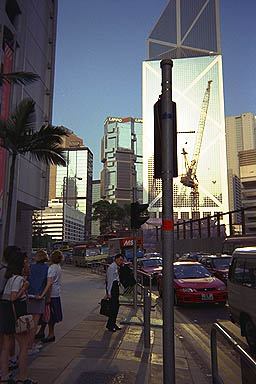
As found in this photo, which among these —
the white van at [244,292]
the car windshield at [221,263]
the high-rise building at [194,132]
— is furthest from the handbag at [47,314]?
the high-rise building at [194,132]

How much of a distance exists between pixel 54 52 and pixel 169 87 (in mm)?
34979

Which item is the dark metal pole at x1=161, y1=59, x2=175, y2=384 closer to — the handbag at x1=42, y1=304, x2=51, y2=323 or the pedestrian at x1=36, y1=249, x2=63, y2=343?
the pedestrian at x1=36, y1=249, x2=63, y2=343

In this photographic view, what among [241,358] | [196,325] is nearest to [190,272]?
[196,325]

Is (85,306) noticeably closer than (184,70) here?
Yes

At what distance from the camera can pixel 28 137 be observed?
13367 millimetres

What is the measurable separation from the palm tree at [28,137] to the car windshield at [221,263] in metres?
8.45

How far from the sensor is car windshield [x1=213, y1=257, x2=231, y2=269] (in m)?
16.5

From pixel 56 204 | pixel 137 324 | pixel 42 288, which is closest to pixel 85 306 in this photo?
pixel 137 324

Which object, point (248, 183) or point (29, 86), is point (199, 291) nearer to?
point (29, 86)

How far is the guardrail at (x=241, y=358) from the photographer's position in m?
2.64

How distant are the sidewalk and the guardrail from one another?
4.36ft

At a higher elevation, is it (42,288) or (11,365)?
(42,288)

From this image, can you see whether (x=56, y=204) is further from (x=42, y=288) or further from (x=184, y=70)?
(x=42, y=288)

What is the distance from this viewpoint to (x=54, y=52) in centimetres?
Answer: 3578
